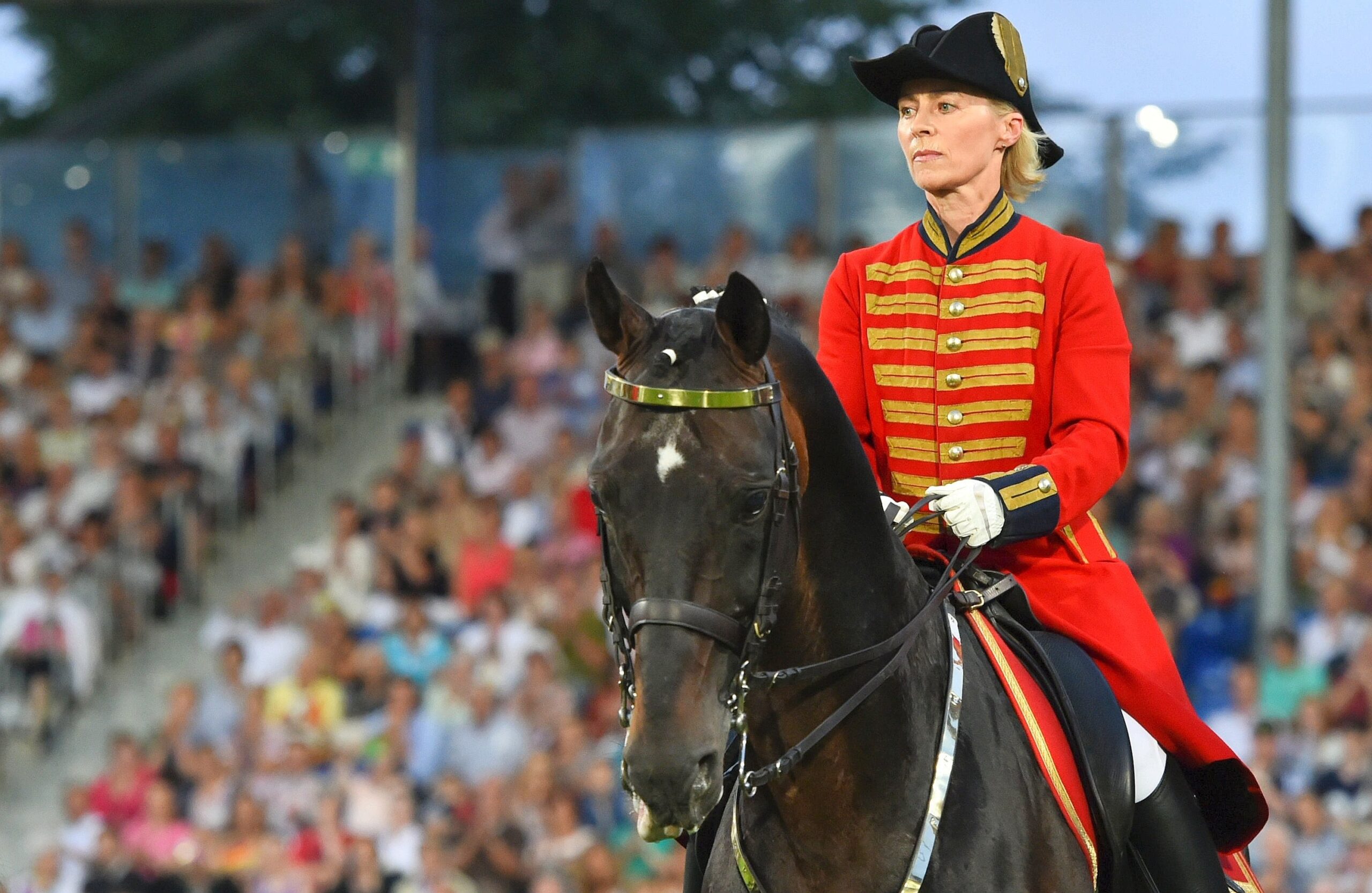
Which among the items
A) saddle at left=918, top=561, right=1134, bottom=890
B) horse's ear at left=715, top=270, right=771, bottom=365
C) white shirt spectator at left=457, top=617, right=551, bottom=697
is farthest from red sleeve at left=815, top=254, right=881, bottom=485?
white shirt spectator at left=457, top=617, right=551, bottom=697

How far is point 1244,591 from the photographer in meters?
10.5

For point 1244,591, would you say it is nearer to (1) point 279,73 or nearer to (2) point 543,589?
(2) point 543,589

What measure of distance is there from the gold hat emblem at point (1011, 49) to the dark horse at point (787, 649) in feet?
2.94

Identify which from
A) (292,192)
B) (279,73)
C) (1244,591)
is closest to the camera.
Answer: (1244,591)

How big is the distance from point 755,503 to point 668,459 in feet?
0.50

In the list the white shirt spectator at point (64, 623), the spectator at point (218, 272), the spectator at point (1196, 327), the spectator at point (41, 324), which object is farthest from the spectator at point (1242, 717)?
the spectator at point (41, 324)

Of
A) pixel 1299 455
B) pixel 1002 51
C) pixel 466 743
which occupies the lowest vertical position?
pixel 466 743

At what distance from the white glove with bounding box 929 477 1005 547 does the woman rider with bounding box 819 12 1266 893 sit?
0.17m

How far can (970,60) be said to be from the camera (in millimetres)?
3703

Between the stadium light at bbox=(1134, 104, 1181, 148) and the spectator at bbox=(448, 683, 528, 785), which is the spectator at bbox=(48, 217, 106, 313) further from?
the stadium light at bbox=(1134, 104, 1181, 148)

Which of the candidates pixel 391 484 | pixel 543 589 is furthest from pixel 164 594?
pixel 543 589

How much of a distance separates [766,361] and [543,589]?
8.67 metres

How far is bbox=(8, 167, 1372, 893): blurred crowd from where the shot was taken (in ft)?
31.5

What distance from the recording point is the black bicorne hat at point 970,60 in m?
3.69
